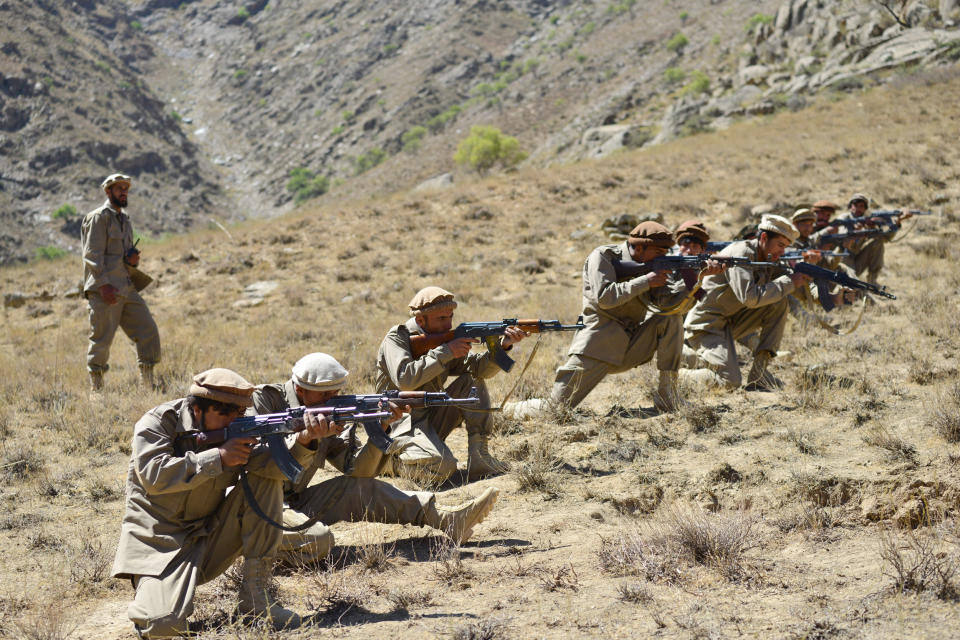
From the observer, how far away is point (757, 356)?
7.51m

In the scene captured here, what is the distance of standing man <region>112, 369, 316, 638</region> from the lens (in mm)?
3588

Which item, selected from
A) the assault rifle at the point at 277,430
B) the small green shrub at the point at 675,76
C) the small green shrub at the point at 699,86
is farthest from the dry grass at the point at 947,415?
the small green shrub at the point at 675,76

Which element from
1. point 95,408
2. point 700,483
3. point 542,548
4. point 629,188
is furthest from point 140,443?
point 629,188

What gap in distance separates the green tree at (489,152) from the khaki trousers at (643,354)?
104 ft

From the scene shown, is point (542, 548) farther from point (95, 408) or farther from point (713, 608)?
point (95, 408)

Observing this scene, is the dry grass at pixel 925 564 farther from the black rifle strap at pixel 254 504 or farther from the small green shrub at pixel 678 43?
the small green shrub at pixel 678 43

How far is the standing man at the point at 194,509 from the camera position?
11.8ft

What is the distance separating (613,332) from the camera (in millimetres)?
Result: 6809

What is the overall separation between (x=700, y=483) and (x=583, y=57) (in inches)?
2250

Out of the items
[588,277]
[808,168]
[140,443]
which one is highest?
[140,443]

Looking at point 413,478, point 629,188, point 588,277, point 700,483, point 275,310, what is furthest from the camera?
point 629,188

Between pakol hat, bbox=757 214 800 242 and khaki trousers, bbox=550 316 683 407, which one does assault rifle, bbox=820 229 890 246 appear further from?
khaki trousers, bbox=550 316 683 407

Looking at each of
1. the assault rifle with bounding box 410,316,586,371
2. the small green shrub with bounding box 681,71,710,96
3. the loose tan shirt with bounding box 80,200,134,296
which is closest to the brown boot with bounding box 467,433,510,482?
the assault rifle with bounding box 410,316,586,371

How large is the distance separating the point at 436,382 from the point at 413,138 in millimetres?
55126
